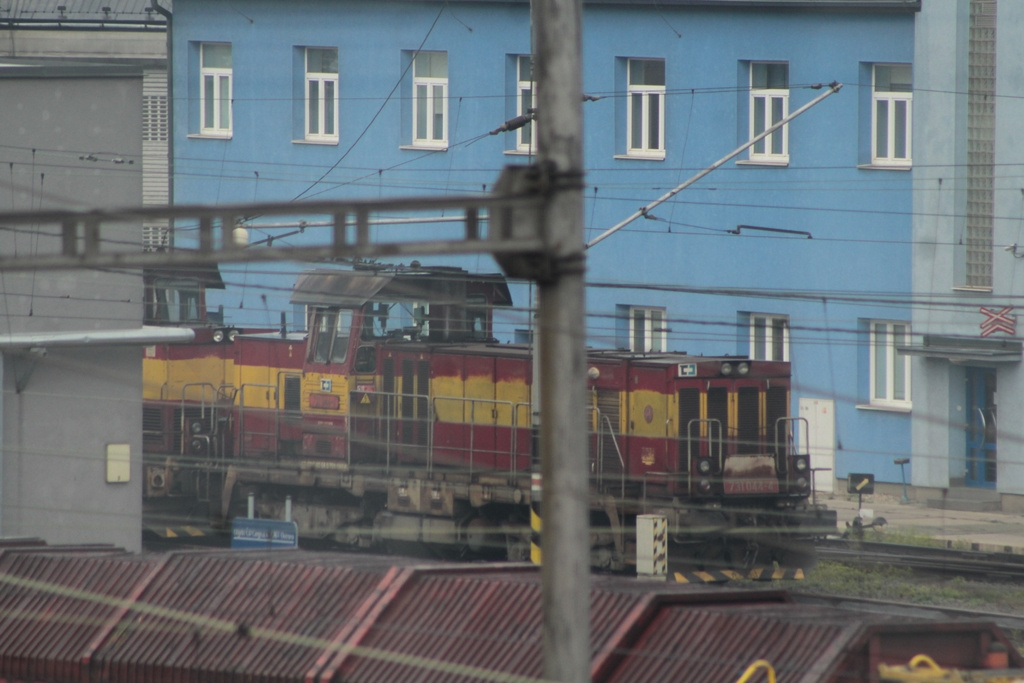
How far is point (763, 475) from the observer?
17750mm

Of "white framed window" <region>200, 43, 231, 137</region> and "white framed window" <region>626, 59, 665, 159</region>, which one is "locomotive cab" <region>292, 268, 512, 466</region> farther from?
"white framed window" <region>200, 43, 231, 137</region>

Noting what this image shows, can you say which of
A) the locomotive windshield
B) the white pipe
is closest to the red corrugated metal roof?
the white pipe

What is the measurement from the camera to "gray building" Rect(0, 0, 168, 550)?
15625 mm

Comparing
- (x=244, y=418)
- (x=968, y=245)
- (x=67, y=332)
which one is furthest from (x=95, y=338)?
(x=968, y=245)

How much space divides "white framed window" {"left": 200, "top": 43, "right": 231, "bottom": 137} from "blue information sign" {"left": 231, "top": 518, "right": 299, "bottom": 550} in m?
16.5

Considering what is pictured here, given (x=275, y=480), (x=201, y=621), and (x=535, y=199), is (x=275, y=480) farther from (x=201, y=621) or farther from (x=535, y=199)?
(x=535, y=199)

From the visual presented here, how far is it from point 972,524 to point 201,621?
15.7 metres

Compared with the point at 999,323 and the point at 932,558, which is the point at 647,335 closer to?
the point at 999,323

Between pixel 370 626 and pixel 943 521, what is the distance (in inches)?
612

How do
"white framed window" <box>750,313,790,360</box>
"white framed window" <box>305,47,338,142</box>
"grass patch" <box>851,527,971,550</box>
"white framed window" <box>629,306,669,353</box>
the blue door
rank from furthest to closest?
"white framed window" <box>305,47,338,142</box>
"white framed window" <box>629,306,669,353</box>
"white framed window" <box>750,313,790,360</box>
the blue door
"grass patch" <box>851,527,971,550</box>

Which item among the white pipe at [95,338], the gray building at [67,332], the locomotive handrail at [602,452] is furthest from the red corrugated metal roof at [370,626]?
the locomotive handrail at [602,452]

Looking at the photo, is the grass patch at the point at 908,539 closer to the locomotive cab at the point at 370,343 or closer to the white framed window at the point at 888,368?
the white framed window at the point at 888,368

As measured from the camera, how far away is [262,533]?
51.9 ft

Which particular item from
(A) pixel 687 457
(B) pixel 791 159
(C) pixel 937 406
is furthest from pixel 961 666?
(B) pixel 791 159
